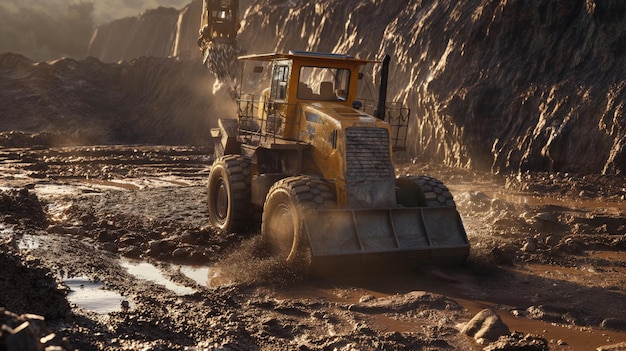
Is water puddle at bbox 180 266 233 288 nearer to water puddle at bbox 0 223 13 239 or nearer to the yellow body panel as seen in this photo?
the yellow body panel

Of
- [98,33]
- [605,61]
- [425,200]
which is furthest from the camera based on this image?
[98,33]

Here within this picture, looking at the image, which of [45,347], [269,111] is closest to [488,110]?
[269,111]

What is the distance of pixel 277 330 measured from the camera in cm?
748

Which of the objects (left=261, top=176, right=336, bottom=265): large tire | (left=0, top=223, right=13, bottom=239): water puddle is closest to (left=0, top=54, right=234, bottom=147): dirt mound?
(left=0, top=223, right=13, bottom=239): water puddle

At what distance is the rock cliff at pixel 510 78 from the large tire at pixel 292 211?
1133cm

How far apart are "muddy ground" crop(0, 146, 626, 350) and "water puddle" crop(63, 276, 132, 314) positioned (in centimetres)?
2

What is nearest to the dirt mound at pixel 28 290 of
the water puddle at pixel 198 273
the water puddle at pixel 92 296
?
the water puddle at pixel 92 296

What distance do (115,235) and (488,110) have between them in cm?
1417

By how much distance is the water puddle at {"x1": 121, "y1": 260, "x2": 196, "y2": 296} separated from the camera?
9.24 meters

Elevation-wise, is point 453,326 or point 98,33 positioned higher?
point 98,33

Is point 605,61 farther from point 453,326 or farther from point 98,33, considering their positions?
point 98,33

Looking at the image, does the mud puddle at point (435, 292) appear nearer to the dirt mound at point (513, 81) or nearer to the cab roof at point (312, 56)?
the cab roof at point (312, 56)

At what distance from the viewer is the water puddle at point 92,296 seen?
7936 mm

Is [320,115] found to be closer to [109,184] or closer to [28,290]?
[28,290]
